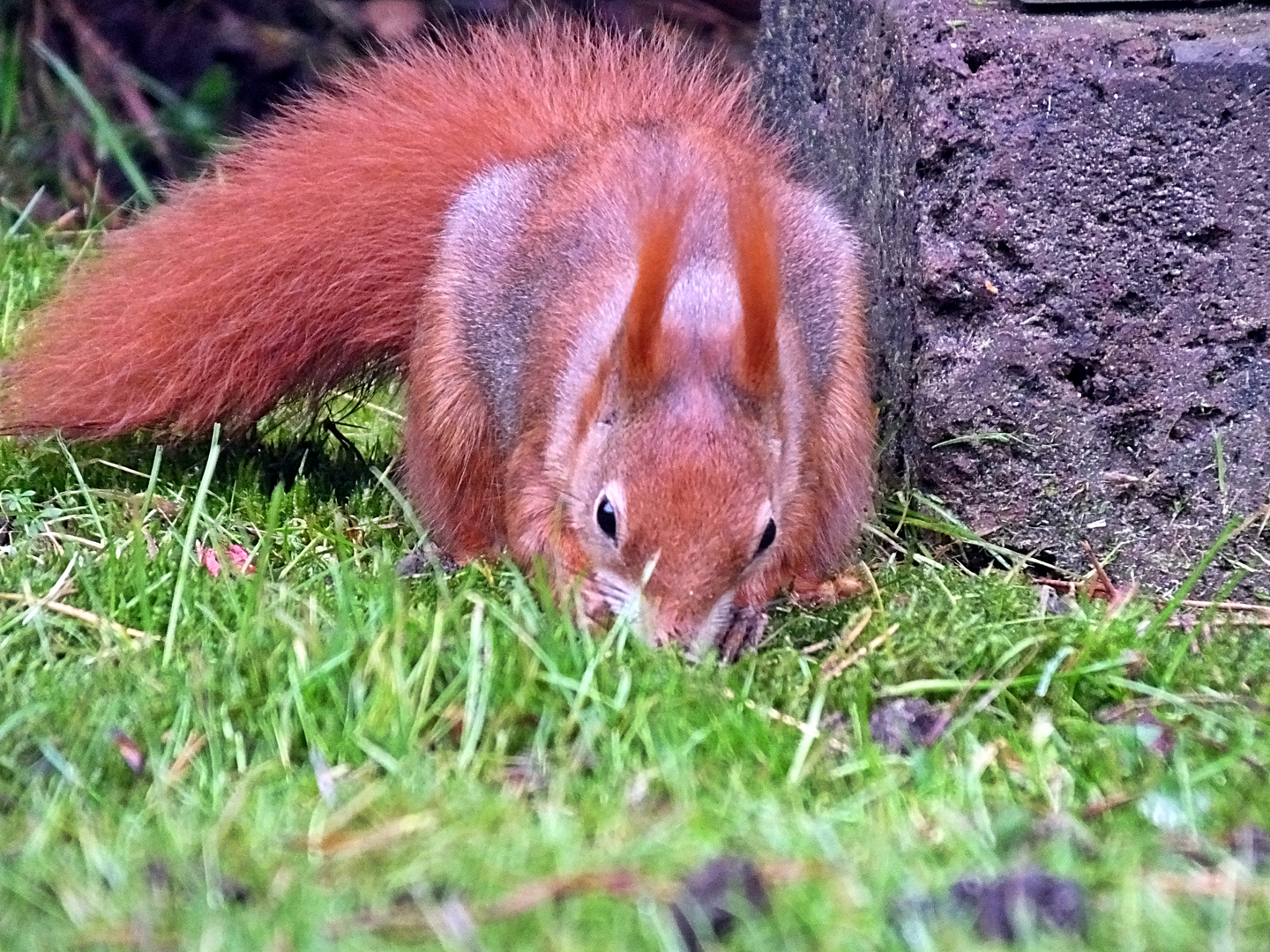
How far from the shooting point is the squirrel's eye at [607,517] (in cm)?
251

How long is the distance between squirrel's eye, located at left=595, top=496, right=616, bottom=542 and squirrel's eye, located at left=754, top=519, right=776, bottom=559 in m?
0.21

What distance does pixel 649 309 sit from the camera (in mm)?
2500

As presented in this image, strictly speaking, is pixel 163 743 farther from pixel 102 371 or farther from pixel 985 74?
pixel 985 74

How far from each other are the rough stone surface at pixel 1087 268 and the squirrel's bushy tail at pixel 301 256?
0.55 m

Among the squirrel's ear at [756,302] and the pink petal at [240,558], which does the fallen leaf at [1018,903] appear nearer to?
the squirrel's ear at [756,302]

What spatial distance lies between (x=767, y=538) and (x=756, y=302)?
35 centimetres

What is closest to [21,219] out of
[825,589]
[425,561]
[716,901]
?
[425,561]

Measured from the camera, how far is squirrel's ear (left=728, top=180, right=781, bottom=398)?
2504 millimetres

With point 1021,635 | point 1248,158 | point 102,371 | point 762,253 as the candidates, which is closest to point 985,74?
point 1248,158

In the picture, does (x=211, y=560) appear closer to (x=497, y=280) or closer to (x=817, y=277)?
(x=497, y=280)

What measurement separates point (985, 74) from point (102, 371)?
1.84m

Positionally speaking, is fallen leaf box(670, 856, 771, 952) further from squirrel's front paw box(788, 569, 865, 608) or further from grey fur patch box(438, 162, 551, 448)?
grey fur patch box(438, 162, 551, 448)

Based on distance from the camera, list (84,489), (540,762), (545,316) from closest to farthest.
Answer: (540,762), (545,316), (84,489)

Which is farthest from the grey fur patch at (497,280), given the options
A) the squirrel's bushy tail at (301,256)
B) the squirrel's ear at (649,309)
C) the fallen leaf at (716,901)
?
the fallen leaf at (716,901)
